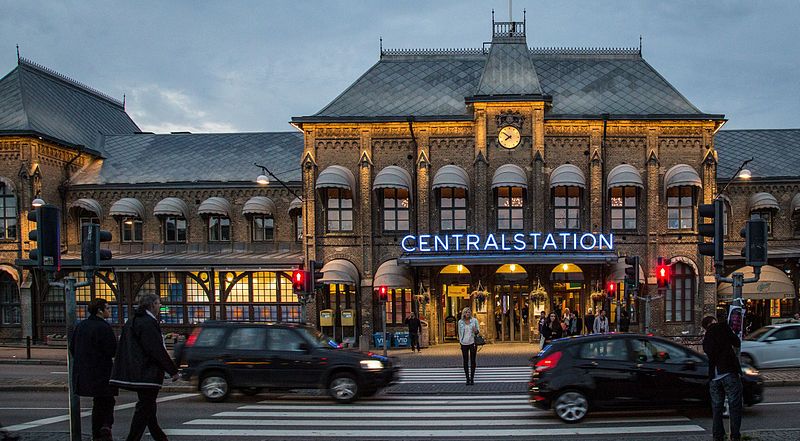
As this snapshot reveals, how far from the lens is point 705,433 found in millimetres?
10500

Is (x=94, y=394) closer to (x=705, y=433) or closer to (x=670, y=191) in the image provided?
(x=705, y=433)

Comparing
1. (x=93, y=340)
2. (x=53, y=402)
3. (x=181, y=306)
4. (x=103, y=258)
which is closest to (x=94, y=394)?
(x=93, y=340)

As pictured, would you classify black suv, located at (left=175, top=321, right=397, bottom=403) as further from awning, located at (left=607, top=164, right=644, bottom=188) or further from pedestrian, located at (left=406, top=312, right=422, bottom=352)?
awning, located at (left=607, top=164, right=644, bottom=188)

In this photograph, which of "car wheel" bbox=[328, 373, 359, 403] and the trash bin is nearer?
"car wheel" bbox=[328, 373, 359, 403]

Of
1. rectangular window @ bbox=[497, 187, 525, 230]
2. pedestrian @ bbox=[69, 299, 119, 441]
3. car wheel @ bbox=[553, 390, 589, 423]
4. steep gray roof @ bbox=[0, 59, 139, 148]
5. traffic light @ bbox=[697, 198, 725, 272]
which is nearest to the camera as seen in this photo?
pedestrian @ bbox=[69, 299, 119, 441]

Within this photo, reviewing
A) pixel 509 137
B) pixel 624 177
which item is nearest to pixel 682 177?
pixel 624 177

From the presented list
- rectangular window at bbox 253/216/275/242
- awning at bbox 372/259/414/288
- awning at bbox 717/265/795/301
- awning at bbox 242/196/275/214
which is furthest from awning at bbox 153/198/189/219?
awning at bbox 717/265/795/301

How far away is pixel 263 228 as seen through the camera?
1292 inches

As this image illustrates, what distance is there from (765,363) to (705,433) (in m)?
9.32

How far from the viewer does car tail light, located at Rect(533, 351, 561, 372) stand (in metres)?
12.0

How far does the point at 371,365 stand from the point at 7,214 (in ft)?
80.2

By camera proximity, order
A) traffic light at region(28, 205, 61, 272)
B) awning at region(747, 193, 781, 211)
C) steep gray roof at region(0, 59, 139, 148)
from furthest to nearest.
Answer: steep gray roof at region(0, 59, 139, 148), awning at region(747, 193, 781, 211), traffic light at region(28, 205, 61, 272)

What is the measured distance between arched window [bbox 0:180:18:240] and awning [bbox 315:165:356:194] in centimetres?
1504

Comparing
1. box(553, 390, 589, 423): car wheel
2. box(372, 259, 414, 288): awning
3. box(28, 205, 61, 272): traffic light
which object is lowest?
box(553, 390, 589, 423): car wheel
